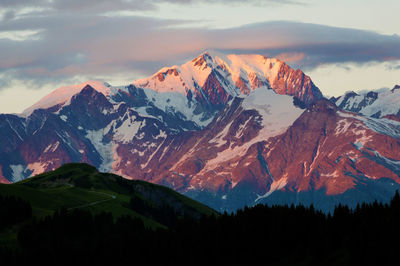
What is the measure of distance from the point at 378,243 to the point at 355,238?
8.62m

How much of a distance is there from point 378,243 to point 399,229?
25.0 feet

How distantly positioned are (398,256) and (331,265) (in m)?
19.4

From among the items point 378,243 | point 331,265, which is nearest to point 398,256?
point 378,243

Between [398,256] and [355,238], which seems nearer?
[398,256]

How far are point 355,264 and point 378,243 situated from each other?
7.14 meters

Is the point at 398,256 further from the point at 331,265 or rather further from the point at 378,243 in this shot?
the point at 331,265

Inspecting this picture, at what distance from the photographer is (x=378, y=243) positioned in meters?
191

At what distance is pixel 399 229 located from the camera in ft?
640

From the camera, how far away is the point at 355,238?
198500mm

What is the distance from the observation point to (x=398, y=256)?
7254 inches

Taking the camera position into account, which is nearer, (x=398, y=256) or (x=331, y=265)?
(x=398, y=256)

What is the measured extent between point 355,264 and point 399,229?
1429 centimetres

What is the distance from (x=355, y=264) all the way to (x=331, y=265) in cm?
977
